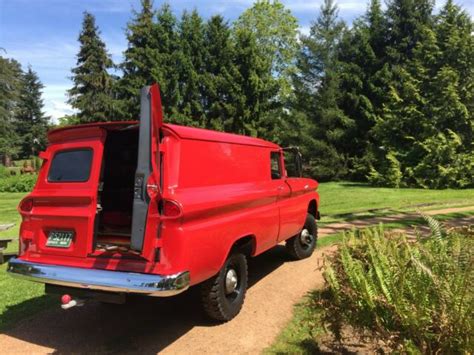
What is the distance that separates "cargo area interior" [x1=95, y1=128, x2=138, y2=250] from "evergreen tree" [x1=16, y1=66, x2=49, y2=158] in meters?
73.9

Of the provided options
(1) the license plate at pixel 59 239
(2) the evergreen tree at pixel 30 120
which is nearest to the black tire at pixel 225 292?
(1) the license plate at pixel 59 239

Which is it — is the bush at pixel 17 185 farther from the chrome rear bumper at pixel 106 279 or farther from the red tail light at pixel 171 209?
the red tail light at pixel 171 209

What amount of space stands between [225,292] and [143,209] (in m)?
1.50

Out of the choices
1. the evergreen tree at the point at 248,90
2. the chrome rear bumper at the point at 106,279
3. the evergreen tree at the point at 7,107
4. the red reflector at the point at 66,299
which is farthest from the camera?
the evergreen tree at the point at 7,107

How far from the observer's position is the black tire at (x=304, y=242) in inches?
295

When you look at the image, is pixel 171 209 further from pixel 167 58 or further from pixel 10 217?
pixel 167 58

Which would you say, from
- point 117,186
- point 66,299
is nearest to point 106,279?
point 66,299

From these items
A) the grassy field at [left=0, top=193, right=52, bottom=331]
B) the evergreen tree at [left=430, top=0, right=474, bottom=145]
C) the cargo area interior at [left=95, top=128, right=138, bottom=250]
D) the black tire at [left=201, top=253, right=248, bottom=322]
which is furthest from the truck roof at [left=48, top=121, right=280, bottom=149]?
the evergreen tree at [left=430, top=0, right=474, bottom=145]

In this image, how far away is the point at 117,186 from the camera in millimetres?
5664

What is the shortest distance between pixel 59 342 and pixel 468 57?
2654 cm

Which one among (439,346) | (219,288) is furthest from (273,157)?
(439,346)

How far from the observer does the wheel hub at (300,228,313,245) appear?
25.3 feet

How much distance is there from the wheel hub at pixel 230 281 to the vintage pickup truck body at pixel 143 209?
21 mm

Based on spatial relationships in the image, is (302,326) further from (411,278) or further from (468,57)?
(468,57)
